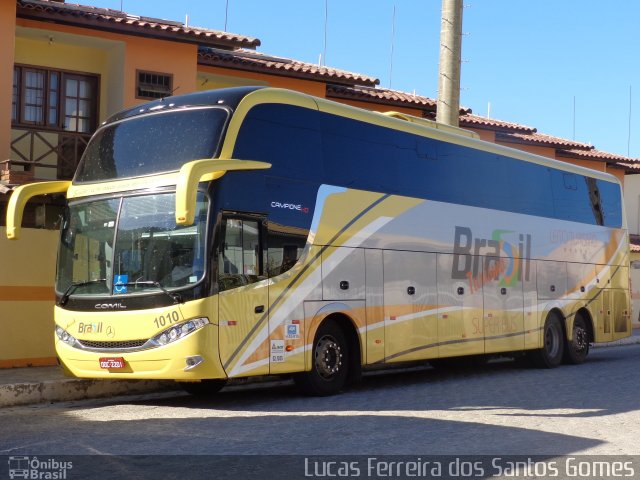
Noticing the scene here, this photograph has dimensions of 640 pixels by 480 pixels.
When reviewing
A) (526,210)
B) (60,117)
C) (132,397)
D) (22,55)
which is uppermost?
(22,55)

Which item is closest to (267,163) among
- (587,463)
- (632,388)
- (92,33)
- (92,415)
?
(92,415)

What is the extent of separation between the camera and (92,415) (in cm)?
1098

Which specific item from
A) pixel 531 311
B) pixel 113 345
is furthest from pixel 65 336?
pixel 531 311

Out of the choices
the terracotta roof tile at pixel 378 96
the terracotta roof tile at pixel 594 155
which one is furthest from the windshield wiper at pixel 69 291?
the terracotta roof tile at pixel 594 155

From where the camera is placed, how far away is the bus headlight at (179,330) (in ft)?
36.4

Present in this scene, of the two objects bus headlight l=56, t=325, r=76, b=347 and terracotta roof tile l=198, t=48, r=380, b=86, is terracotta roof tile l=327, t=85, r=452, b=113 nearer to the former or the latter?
terracotta roof tile l=198, t=48, r=380, b=86

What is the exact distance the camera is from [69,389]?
42.6 feet

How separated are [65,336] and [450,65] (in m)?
10.4

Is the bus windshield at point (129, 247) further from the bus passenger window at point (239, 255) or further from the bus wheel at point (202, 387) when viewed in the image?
the bus wheel at point (202, 387)

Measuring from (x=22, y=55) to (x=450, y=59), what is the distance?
852 centimetres

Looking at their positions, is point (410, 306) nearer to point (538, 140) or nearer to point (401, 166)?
point (401, 166)

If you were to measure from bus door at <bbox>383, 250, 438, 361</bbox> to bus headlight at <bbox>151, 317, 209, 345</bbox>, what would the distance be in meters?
3.87

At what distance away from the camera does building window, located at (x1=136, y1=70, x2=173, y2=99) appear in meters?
18.9

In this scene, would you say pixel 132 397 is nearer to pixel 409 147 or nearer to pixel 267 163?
pixel 267 163
